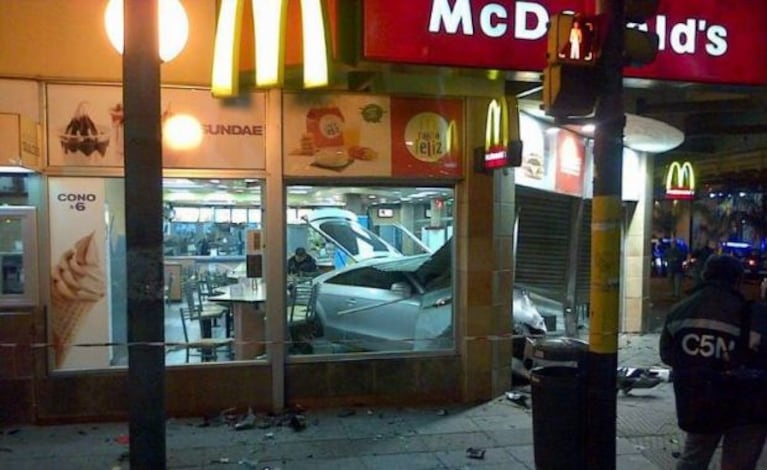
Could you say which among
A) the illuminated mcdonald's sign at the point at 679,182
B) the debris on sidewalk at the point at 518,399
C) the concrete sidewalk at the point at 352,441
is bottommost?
the concrete sidewalk at the point at 352,441

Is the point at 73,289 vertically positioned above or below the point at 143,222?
below

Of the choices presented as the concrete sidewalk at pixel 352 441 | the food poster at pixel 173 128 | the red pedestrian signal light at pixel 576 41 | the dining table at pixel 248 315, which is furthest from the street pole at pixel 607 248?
the dining table at pixel 248 315

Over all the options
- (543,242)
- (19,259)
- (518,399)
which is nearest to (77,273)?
(19,259)

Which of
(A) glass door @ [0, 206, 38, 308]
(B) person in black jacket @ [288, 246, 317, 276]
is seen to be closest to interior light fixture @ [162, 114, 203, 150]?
(A) glass door @ [0, 206, 38, 308]

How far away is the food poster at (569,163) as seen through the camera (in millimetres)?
9992

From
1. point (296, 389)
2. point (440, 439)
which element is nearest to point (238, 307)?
point (296, 389)

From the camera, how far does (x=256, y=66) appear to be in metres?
6.25

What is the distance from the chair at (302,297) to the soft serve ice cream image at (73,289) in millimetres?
1982

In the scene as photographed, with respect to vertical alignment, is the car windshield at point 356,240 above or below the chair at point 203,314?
above

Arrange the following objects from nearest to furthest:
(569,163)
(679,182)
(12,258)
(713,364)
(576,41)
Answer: (713,364), (576,41), (12,258), (569,163), (679,182)

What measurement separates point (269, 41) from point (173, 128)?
1.47m

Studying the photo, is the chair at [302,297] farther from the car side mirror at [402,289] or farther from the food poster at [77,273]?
the food poster at [77,273]

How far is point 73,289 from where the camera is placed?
682 cm

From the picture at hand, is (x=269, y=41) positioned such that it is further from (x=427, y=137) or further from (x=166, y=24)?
(x=427, y=137)
